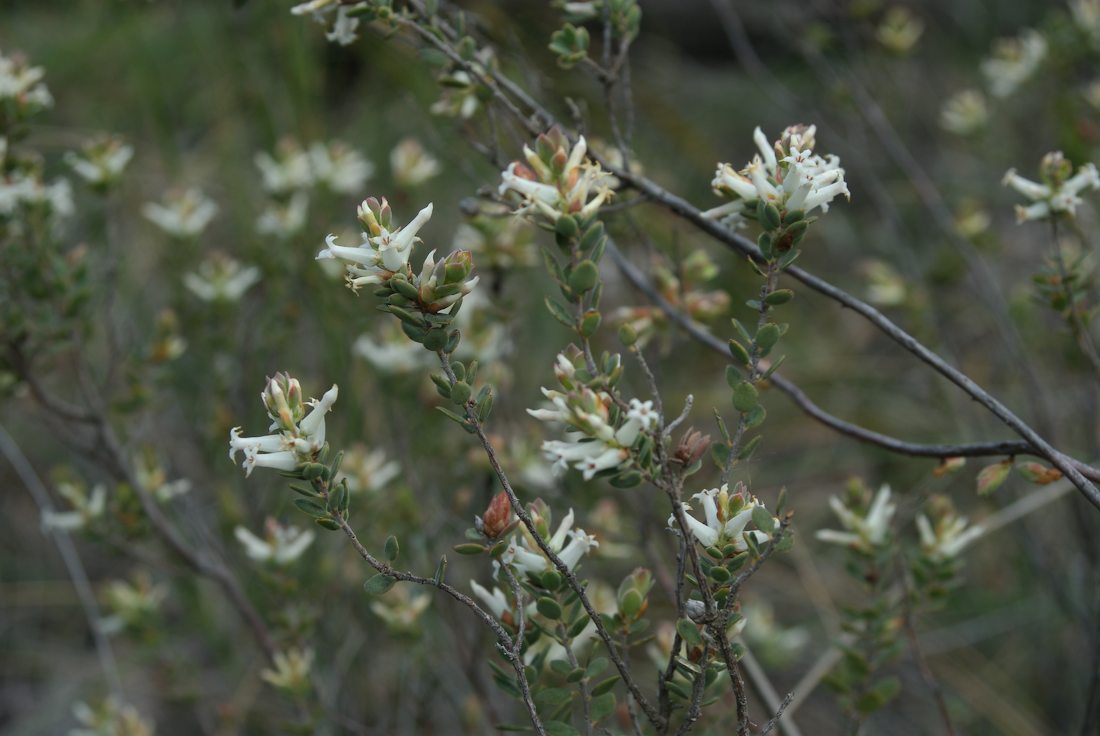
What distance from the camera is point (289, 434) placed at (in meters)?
0.93

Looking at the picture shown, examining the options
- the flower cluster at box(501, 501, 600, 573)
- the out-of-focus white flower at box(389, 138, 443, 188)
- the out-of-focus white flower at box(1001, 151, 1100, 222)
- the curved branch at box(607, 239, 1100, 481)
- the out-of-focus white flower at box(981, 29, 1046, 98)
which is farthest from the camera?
the out-of-focus white flower at box(981, 29, 1046, 98)

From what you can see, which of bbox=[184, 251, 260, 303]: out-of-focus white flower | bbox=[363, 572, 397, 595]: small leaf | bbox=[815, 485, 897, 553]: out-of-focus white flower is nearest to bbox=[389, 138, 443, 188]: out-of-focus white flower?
bbox=[184, 251, 260, 303]: out-of-focus white flower

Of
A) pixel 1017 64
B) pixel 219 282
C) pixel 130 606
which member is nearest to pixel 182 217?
pixel 219 282

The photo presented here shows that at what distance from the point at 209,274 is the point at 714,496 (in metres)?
1.40

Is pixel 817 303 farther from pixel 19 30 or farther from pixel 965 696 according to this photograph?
pixel 19 30

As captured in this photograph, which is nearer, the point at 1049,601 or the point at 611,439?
the point at 611,439

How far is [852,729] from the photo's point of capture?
1.31 metres

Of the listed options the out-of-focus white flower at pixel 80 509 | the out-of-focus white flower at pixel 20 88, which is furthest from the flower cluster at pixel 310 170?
the out-of-focus white flower at pixel 80 509

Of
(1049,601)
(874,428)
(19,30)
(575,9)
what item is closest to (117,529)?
(575,9)

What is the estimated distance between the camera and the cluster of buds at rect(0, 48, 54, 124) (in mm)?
1461

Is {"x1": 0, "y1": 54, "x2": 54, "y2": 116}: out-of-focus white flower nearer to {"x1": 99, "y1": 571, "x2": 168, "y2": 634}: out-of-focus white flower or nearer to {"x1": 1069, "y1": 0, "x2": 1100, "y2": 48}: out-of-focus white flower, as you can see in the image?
{"x1": 99, "y1": 571, "x2": 168, "y2": 634}: out-of-focus white flower

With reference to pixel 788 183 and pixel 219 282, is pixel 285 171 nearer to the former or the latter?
pixel 219 282

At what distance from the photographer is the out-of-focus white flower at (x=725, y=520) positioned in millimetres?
932

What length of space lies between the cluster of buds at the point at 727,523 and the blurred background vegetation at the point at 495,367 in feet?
0.56
